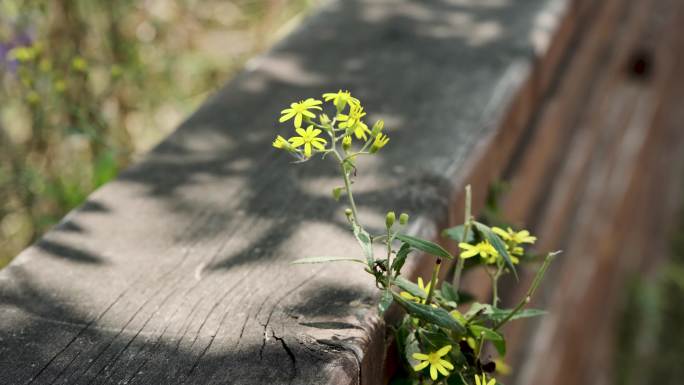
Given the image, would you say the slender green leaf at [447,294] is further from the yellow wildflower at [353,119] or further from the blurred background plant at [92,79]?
the blurred background plant at [92,79]

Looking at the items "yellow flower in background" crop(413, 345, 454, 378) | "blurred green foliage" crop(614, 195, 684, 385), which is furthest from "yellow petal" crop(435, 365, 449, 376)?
"blurred green foliage" crop(614, 195, 684, 385)

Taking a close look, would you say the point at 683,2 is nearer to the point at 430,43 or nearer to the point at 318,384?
the point at 430,43

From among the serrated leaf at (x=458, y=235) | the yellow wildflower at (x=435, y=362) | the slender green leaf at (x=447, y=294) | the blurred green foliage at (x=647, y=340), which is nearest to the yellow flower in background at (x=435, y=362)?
the yellow wildflower at (x=435, y=362)

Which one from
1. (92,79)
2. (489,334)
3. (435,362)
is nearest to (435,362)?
(435,362)

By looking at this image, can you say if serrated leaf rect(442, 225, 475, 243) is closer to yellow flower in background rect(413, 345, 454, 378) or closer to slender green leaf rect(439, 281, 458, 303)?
slender green leaf rect(439, 281, 458, 303)

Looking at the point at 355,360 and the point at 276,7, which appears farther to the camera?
the point at 276,7

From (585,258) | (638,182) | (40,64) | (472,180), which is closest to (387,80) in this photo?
(472,180)

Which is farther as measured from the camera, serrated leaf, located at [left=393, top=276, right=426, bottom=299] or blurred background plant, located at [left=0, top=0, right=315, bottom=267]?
blurred background plant, located at [left=0, top=0, right=315, bottom=267]
